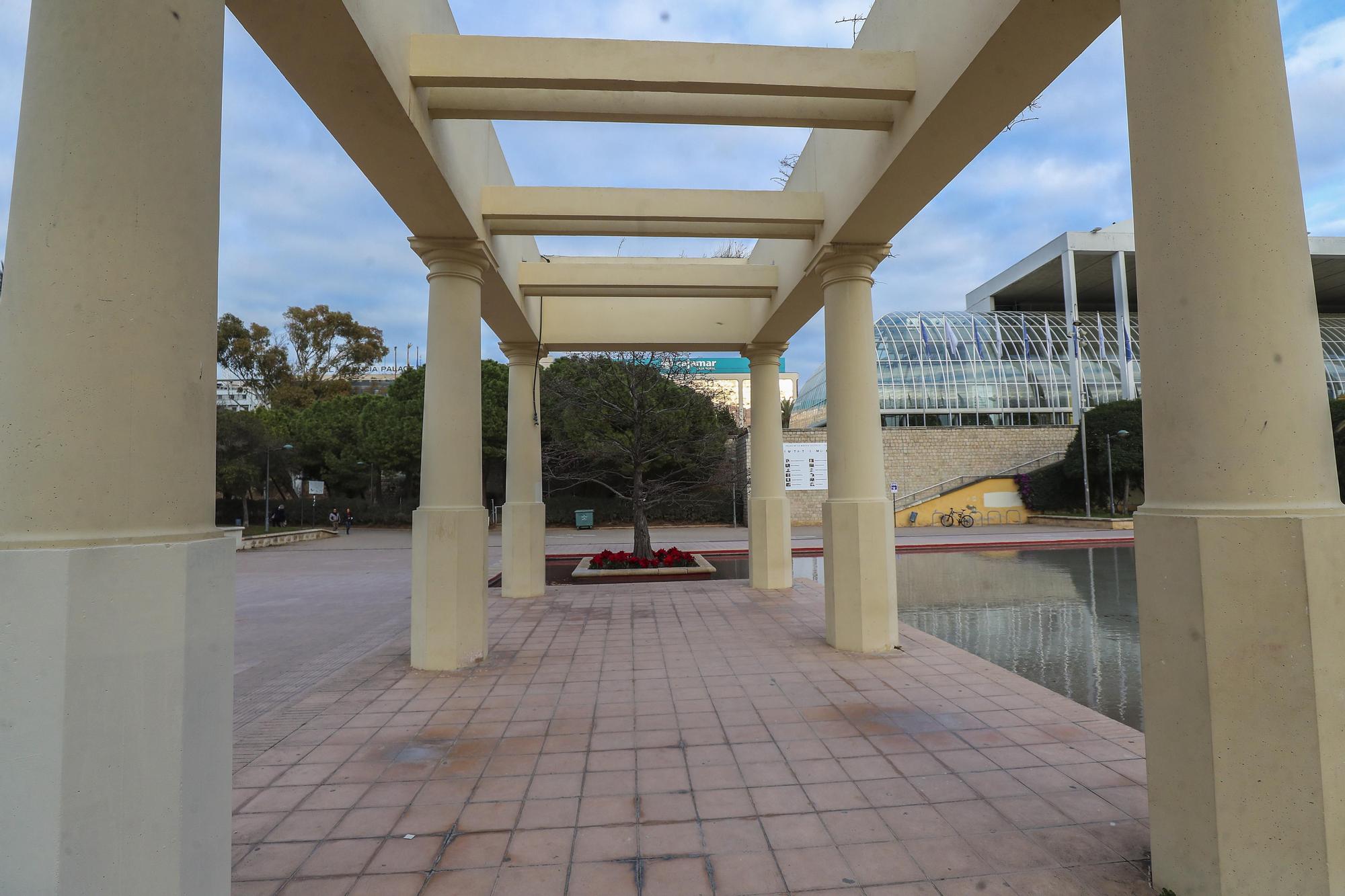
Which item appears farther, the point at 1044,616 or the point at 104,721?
the point at 1044,616

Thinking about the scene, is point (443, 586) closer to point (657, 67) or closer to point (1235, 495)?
point (657, 67)

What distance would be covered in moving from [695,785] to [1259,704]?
231 centimetres

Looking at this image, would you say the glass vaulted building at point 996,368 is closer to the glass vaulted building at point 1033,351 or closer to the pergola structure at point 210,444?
the glass vaulted building at point 1033,351

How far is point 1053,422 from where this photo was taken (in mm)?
33656

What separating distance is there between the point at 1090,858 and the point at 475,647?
4.72 meters

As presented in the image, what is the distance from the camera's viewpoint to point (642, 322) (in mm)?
10406

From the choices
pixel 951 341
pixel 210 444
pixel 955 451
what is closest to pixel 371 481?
pixel 955 451

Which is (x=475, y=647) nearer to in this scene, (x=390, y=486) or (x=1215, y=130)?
(x=1215, y=130)

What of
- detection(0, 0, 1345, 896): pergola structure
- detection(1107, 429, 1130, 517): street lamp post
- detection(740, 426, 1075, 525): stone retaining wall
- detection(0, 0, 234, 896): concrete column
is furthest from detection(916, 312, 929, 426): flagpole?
detection(0, 0, 234, 896): concrete column

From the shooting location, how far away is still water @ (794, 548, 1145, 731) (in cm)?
541

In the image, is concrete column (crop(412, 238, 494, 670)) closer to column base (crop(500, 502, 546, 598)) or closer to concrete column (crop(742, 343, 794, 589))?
column base (crop(500, 502, 546, 598))

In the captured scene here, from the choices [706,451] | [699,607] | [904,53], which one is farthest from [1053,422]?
[904,53]

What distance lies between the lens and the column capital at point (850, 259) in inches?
252

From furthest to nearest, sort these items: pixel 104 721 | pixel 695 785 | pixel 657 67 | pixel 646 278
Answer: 1. pixel 646 278
2. pixel 657 67
3. pixel 695 785
4. pixel 104 721
